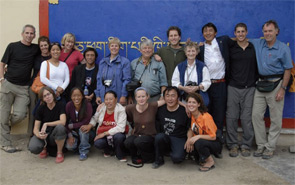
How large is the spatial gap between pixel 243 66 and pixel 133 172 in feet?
7.90

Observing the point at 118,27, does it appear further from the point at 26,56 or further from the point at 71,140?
the point at 71,140

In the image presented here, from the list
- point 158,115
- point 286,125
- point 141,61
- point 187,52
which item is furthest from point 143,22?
point 286,125

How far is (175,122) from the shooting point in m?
4.04

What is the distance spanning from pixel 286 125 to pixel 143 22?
10.4 ft

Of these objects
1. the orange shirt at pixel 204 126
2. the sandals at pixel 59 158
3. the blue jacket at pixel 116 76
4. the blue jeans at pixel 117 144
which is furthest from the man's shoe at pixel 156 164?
the sandals at pixel 59 158

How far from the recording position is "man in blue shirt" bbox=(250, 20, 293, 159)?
14.2 ft

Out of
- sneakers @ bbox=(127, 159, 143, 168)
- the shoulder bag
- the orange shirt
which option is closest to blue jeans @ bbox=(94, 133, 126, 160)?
sneakers @ bbox=(127, 159, 143, 168)

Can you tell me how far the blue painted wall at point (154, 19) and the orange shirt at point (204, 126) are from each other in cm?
177

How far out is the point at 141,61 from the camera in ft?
15.0

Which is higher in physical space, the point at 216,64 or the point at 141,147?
the point at 216,64

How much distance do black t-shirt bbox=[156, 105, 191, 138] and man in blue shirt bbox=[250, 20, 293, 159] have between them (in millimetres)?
1287

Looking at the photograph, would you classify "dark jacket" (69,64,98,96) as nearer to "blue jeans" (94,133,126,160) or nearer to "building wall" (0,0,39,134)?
"blue jeans" (94,133,126,160)

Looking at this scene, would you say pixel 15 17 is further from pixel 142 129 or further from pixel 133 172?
pixel 133 172

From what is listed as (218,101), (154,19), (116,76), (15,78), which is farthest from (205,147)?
(15,78)
